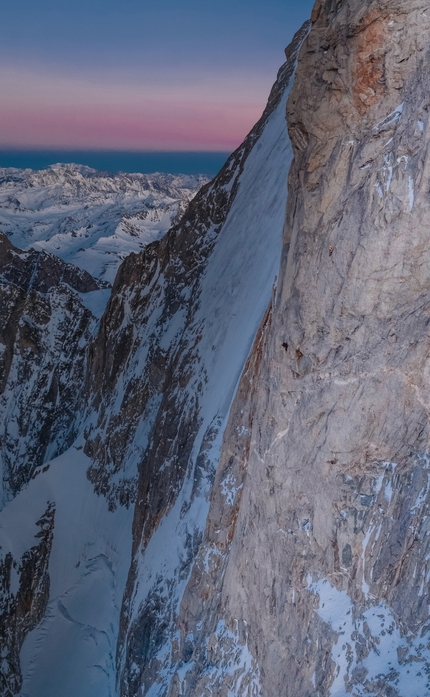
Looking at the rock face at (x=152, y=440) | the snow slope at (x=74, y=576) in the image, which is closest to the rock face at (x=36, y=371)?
the rock face at (x=152, y=440)

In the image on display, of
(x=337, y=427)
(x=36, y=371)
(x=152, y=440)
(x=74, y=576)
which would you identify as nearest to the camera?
(x=337, y=427)

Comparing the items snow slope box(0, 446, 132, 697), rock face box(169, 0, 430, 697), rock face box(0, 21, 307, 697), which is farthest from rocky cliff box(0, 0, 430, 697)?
snow slope box(0, 446, 132, 697)

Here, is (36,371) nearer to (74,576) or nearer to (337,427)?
(74,576)

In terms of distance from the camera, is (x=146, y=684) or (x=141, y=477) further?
(x=141, y=477)

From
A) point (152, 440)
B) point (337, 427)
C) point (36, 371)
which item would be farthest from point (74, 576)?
point (36, 371)

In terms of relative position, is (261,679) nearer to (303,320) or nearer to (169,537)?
(303,320)

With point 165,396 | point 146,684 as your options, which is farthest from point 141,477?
point 146,684

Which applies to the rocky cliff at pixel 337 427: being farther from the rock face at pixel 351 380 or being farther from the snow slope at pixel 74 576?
the snow slope at pixel 74 576

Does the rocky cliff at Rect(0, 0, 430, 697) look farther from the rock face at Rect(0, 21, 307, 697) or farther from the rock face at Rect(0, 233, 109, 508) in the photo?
the rock face at Rect(0, 233, 109, 508)

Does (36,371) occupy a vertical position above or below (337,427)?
below
